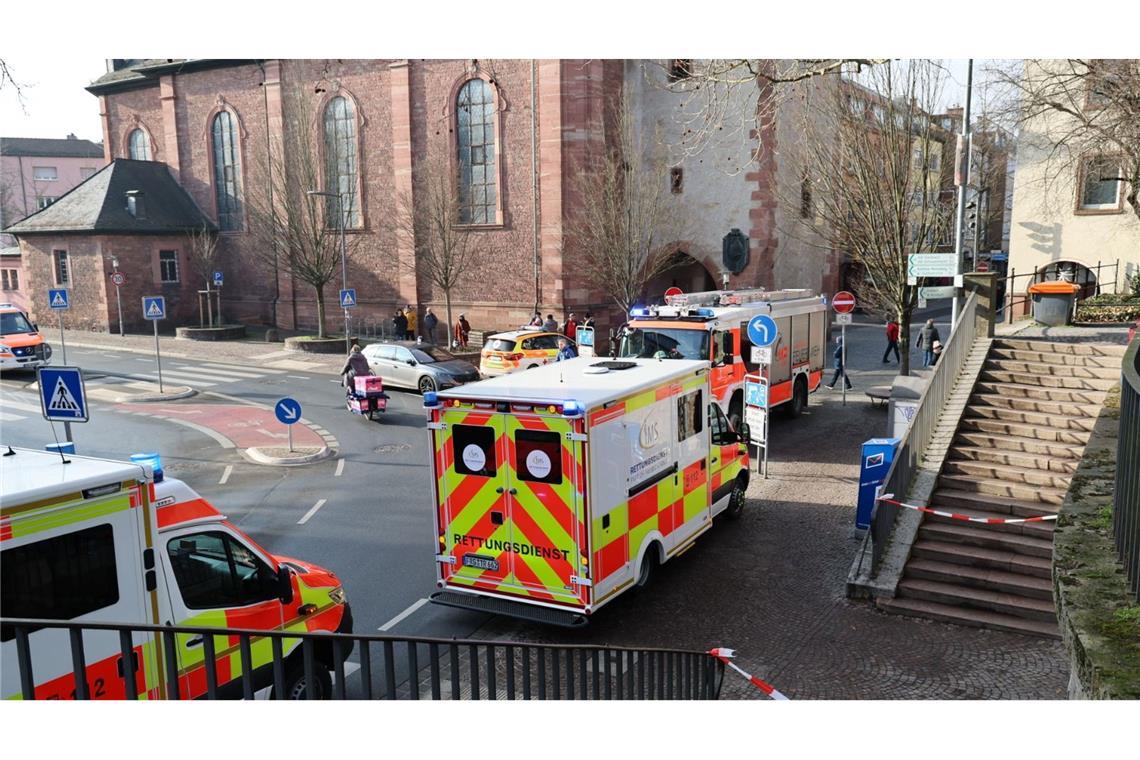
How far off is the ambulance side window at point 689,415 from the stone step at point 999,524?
3.24 metres

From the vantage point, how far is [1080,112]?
77.4ft

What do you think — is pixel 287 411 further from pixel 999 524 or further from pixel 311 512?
pixel 999 524

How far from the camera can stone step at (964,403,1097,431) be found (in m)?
13.6

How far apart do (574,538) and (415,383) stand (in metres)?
16.6

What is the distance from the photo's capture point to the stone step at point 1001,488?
1210cm

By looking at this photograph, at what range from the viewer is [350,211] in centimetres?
3997

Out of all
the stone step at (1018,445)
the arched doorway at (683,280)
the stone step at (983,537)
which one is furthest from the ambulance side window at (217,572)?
the arched doorway at (683,280)

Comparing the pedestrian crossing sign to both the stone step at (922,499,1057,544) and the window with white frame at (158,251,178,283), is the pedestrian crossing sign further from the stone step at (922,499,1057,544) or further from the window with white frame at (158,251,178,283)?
the window with white frame at (158,251,178,283)

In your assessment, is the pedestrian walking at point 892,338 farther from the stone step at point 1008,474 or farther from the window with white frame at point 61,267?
the window with white frame at point 61,267

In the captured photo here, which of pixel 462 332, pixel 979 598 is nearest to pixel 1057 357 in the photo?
pixel 979 598

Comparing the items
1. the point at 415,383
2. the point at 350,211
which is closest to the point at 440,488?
the point at 415,383

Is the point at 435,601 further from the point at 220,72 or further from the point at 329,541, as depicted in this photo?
the point at 220,72

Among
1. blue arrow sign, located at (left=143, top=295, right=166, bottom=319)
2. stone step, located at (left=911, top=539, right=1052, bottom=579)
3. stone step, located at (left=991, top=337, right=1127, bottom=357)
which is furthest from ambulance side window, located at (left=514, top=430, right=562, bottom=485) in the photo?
blue arrow sign, located at (left=143, top=295, right=166, bottom=319)

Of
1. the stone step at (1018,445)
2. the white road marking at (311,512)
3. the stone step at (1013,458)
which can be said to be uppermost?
the stone step at (1018,445)
